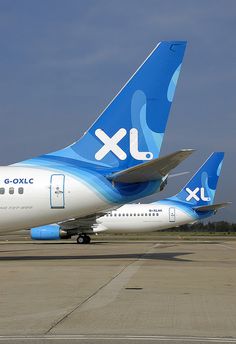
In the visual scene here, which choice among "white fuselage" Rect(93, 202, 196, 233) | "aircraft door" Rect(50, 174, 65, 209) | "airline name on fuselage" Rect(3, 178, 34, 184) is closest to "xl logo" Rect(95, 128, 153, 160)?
"aircraft door" Rect(50, 174, 65, 209)

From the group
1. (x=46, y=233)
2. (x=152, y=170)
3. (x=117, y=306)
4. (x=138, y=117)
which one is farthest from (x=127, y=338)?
(x=46, y=233)

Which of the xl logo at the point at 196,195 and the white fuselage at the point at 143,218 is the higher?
the xl logo at the point at 196,195

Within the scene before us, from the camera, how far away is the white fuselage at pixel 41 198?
1933 cm

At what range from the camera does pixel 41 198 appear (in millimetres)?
19422

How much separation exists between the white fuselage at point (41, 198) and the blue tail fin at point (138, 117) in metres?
1.22

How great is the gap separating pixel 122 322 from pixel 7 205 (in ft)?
41.9

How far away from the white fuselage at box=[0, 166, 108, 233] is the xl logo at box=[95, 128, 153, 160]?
1727 millimetres

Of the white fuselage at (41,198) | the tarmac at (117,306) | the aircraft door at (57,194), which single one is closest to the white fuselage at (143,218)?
the white fuselage at (41,198)

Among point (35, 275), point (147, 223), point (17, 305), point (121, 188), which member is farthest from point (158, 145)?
point (147, 223)

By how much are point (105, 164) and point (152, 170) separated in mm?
2475

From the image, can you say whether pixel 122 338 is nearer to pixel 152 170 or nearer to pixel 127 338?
pixel 127 338

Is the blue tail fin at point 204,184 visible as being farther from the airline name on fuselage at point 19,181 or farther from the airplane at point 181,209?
the airline name on fuselage at point 19,181

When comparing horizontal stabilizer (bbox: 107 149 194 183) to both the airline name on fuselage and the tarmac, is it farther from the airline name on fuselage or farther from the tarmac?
the tarmac

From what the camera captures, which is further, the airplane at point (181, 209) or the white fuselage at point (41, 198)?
the airplane at point (181, 209)
